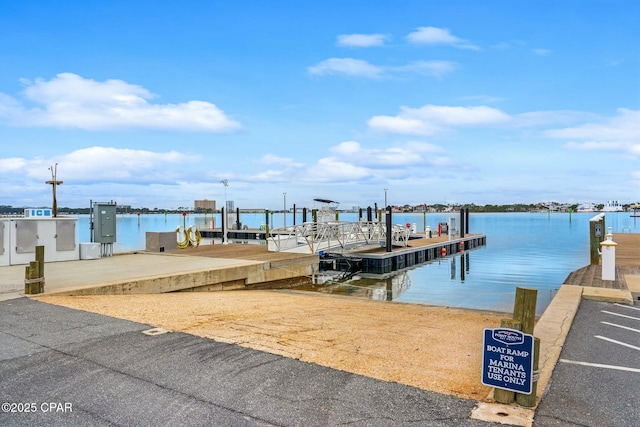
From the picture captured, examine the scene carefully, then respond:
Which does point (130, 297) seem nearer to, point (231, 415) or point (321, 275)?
point (231, 415)

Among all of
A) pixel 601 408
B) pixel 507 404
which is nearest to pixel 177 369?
pixel 507 404

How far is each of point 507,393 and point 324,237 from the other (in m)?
17.6

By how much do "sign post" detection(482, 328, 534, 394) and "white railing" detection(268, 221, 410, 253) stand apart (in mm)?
15608

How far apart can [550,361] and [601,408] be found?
43.6 inches

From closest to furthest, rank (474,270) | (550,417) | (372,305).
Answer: (550,417) → (372,305) → (474,270)

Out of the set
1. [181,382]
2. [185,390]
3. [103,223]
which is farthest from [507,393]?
[103,223]

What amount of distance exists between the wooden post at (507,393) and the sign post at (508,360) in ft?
0.16

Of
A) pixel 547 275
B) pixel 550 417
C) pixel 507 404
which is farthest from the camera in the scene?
pixel 547 275

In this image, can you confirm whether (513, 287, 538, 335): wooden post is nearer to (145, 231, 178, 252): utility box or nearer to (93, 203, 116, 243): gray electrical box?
(93, 203, 116, 243): gray electrical box

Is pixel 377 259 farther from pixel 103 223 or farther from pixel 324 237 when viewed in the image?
pixel 103 223

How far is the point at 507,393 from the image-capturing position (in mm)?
3881

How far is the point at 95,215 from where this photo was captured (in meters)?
15.1

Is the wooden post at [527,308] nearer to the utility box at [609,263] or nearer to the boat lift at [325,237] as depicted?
the utility box at [609,263]

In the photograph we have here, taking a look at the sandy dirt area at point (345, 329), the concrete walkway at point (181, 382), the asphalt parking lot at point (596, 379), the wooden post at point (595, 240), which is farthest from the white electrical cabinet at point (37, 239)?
the wooden post at point (595, 240)
